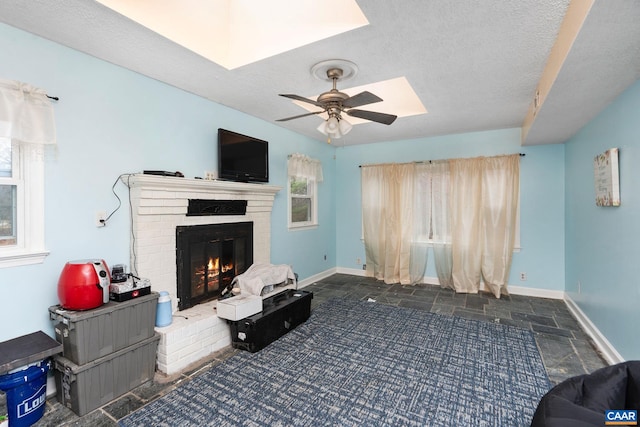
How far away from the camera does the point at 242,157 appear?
3551mm

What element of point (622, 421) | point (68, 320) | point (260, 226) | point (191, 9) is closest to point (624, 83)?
point (622, 421)

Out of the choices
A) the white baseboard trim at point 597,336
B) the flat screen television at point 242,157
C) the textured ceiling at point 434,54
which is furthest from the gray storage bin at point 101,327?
the white baseboard trim at point 597,336

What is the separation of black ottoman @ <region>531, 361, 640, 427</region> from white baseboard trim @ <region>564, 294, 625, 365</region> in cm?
166

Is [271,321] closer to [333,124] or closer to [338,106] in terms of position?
[333,124]

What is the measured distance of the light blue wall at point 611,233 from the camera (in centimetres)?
221

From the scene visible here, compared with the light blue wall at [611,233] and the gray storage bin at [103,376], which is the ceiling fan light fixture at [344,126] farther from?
the gray storage bin at [103,376]

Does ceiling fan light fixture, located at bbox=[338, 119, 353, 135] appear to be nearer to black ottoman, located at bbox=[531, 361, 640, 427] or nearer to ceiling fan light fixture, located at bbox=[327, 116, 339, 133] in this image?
ceiling fan light fixture, located at bbox=[327, 116, 339, 133]

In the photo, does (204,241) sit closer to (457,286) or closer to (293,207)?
(293,207)

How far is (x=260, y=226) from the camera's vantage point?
390cm

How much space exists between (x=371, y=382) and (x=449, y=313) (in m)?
1.91

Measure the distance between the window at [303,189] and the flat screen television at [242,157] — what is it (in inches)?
28.0

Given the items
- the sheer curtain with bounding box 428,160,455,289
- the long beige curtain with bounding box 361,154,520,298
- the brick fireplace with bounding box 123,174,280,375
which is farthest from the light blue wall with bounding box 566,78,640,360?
the brick fireplace with bounding box 123,174,280,375

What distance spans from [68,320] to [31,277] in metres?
0.45

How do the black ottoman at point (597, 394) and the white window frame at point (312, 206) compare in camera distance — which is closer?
the black ottoman at point (597, 394)
